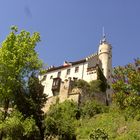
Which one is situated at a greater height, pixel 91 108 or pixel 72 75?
pixel 72 75

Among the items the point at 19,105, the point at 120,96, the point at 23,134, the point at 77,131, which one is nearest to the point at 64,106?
the point at 77,131

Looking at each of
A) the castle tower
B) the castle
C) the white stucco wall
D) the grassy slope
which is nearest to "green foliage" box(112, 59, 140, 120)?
the grassy slope

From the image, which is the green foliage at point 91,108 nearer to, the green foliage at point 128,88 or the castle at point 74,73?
the castle at point 74,73

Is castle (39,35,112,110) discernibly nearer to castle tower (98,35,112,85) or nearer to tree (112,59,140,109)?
castle tower (98,35,112,85)

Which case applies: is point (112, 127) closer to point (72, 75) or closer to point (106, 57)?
point (72, 75)

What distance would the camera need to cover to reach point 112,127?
4384cm

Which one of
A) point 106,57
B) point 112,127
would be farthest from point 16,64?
point 106,57

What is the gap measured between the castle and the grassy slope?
11.9 meters

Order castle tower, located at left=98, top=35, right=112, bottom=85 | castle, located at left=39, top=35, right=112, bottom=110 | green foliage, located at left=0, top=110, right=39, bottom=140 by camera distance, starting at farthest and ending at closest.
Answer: castle tower, located at left=98, top=35, right=112, bottom=85, castle, located at left=39, top=35, right=112, bottom=110, green foliage, located at left=0, top=110, right=39, bottom=140

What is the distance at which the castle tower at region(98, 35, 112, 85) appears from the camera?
74863 millimetres

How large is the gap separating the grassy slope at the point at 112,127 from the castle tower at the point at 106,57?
80.6 feet

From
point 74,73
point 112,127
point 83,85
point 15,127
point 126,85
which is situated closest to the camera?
point 126,85

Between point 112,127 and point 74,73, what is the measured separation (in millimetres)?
28585

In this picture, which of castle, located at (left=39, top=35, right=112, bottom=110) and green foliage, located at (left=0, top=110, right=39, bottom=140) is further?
castle, located at (left=39, top=35, right=112, bottom=110)
